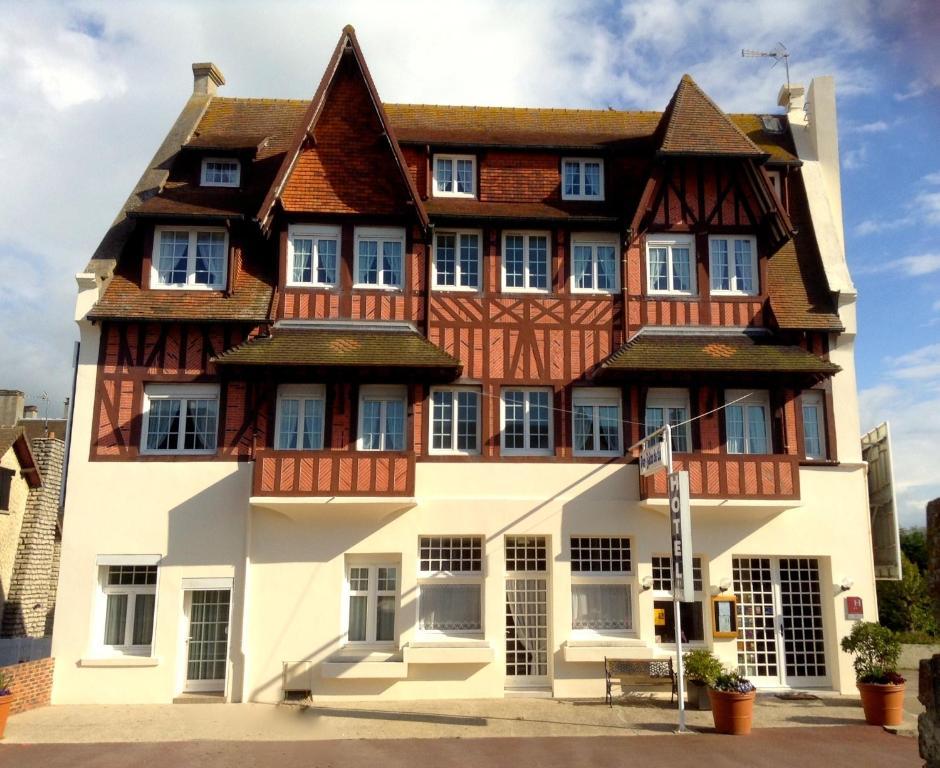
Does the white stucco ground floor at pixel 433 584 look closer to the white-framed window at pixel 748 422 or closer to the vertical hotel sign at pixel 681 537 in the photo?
the white-framed window at pixel 748 422

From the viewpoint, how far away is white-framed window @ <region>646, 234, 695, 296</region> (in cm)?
1747

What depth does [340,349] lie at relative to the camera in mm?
15977

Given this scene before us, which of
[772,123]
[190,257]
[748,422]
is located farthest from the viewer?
[772,123]

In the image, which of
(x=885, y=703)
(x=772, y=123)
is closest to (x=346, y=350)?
(x=885, y=703)

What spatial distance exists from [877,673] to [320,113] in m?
14.8

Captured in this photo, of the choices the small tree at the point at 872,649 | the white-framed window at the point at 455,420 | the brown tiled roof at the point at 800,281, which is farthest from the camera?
the brown tiled roof at the point at 800,281

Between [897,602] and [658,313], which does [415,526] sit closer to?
[658,313]

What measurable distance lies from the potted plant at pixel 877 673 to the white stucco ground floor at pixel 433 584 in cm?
197

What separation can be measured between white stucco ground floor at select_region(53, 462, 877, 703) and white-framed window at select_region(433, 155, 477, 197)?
20.3ft

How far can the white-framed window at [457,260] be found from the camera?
17328 mm

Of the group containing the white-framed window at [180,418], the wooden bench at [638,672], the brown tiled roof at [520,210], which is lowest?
the wooden bench at [638,672]

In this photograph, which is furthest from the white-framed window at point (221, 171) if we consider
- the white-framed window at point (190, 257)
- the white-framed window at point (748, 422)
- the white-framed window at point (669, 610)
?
the white-framed window at point (669, 610)

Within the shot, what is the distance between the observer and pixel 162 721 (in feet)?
44.4

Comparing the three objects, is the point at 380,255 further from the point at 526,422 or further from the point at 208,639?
Answer: the point at 208,639
